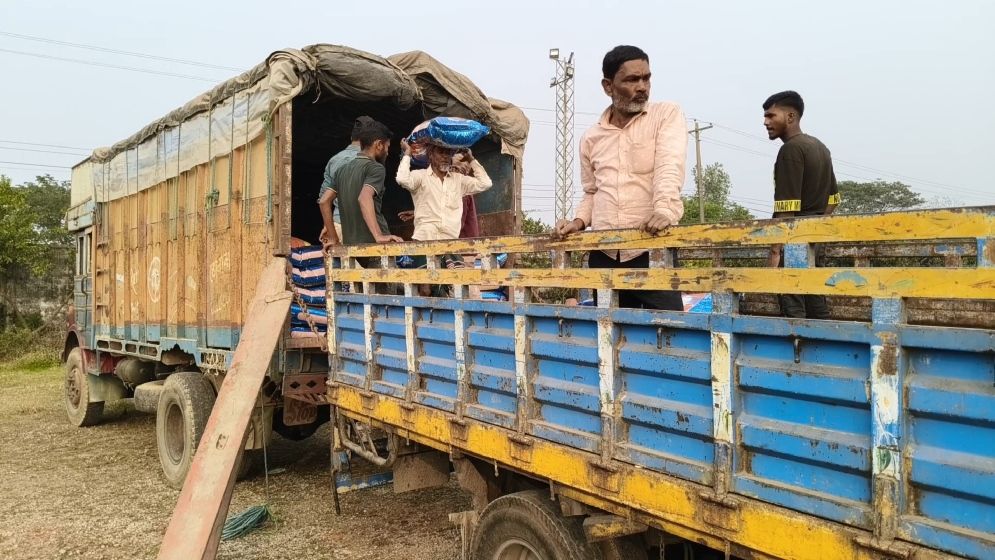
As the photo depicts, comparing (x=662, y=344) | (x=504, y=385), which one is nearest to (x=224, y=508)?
(x=504, y=385)

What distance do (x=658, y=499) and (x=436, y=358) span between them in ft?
4.60

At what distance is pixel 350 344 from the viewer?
399 cm

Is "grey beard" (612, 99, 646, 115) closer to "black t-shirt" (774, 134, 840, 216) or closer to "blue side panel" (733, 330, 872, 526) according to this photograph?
"black t-shirt" (774, 134, 840, 216)

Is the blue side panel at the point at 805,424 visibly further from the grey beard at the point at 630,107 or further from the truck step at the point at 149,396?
the truck step at the point at 149,396

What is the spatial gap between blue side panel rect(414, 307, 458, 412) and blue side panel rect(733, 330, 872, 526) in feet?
4.79

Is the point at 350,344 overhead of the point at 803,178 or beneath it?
beneath

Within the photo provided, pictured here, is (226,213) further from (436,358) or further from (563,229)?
(563,229)

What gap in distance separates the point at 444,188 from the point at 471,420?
2.01 meters

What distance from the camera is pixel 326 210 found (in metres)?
5.03

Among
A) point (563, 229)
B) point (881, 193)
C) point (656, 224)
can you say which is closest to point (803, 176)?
point (563, 229)

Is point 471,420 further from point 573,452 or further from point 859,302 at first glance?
point 859,302

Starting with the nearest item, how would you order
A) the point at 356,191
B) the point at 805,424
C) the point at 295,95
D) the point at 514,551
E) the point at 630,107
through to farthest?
the point at 805,424
the point at 514,551
the point at 630,107
the point at 356,191
the point at 295,95

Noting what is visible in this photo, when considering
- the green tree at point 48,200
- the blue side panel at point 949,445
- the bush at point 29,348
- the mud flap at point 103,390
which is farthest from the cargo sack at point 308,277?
the green tree at point 48,200

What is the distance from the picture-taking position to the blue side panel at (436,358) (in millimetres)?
3154
